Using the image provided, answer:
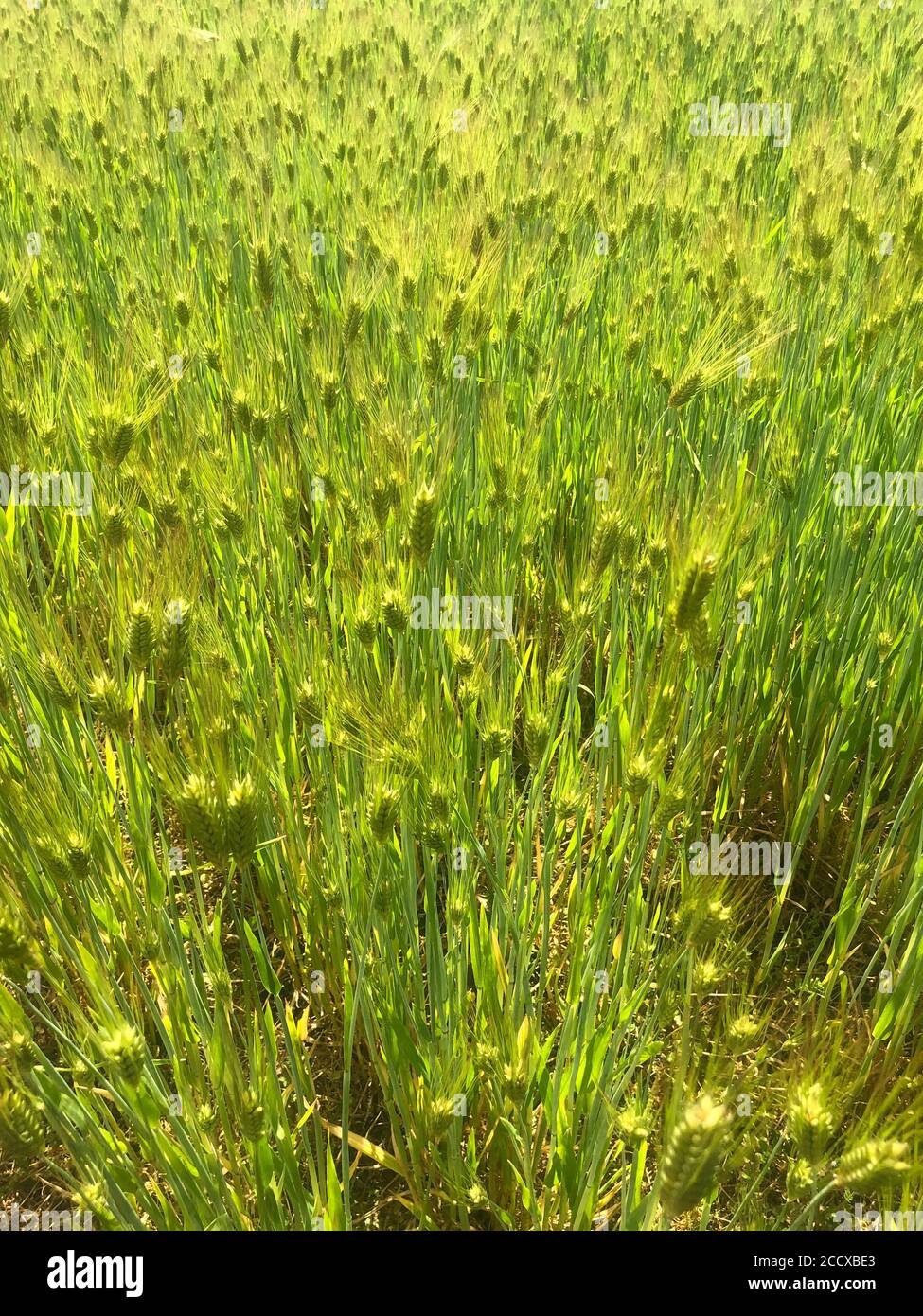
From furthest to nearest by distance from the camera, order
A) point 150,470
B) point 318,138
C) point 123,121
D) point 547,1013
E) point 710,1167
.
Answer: point 123,121
point 318,138
point 150,470
point 547,1013
point 710,1167

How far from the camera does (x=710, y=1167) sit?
0.66 metres

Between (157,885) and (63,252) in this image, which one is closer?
(157,885)

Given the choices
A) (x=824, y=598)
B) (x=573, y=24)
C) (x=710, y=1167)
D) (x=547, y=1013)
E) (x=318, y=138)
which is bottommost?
(x=547, y=1013)

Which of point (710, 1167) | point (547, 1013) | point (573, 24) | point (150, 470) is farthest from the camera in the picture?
point (573, 24)

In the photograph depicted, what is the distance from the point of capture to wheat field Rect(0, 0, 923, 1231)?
36.9 inches

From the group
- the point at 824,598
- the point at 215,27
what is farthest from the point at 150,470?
the point at 215,27

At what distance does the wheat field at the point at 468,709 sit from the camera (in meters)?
0.94

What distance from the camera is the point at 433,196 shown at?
97.0 inches

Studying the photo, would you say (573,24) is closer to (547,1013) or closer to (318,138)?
(318,138)

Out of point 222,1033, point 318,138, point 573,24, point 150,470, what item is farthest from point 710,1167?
point 573,24

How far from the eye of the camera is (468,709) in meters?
1.30

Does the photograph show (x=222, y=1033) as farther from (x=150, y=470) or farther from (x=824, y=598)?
(x=824, y=598)

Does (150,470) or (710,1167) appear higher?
(150,470)

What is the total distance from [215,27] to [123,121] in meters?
3.37
